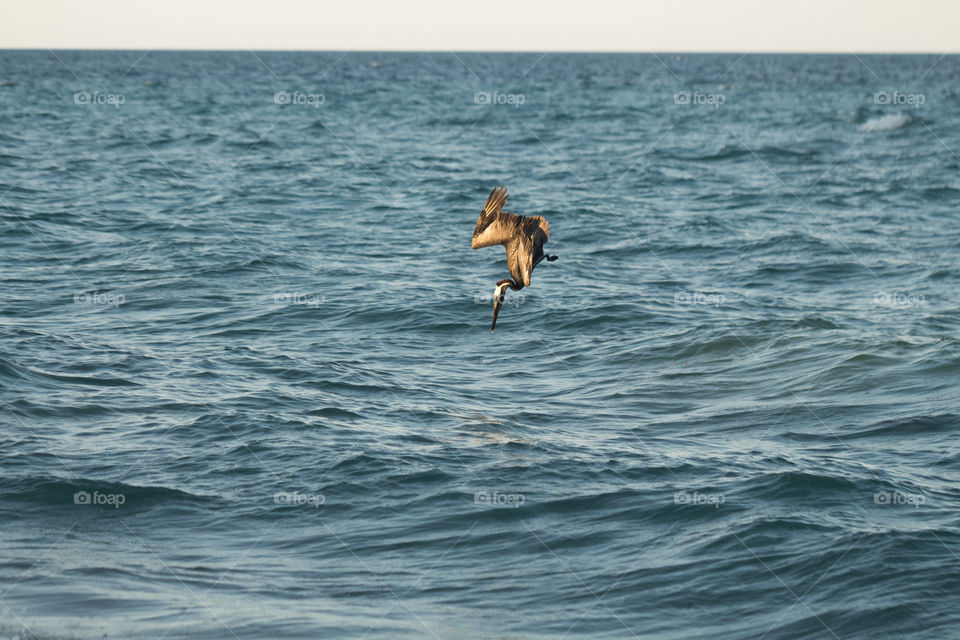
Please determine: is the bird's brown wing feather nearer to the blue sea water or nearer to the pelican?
the pelican

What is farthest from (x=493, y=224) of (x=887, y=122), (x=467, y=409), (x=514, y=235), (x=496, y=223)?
(x=887, y=122)

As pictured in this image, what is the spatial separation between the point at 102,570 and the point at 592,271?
49.0 feet

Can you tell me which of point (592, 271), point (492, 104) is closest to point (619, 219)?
point (592, 271)

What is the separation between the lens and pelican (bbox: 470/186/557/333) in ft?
36.7

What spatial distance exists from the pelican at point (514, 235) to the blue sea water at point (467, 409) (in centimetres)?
258

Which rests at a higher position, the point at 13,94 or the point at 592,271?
the point at 13,94

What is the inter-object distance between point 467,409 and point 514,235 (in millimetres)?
4040

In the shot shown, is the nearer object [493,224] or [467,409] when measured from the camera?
[493,224]

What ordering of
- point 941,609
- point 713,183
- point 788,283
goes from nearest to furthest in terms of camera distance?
point 941,609 → point 788,283 → point 713,183

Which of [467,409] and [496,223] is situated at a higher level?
[496,223]

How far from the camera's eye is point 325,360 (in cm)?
1675

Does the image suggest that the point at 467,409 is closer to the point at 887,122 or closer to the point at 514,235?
the point at 514,235

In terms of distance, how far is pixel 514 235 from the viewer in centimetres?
1130

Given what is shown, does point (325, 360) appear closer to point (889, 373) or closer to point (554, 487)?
point (554, 487)
